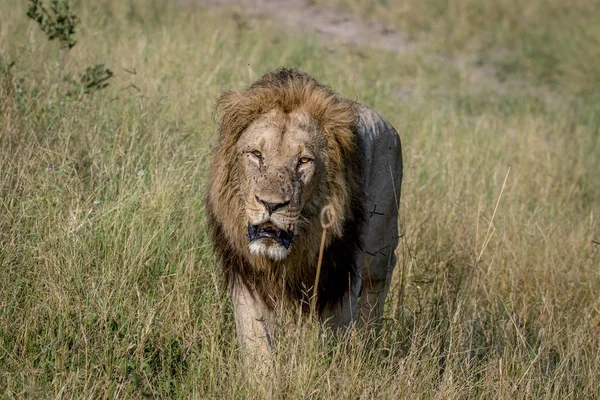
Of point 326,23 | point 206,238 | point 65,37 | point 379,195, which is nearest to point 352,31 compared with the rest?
point 326,23

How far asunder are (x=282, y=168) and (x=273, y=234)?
0.25m

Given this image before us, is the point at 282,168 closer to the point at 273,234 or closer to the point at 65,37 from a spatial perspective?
the point at 273,234

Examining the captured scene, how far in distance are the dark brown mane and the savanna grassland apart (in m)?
0.25

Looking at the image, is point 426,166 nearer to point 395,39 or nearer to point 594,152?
point 594,152

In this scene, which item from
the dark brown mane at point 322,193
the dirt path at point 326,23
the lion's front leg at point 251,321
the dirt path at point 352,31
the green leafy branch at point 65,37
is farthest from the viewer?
the dirt path at point 326,23

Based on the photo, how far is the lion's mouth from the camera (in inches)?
135

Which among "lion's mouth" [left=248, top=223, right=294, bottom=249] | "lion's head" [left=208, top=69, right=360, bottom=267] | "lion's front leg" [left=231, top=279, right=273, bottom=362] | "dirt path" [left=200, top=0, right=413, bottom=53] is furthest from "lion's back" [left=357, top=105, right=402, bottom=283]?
"dirt path" [left=200, top=0, right=413, bottom=53]

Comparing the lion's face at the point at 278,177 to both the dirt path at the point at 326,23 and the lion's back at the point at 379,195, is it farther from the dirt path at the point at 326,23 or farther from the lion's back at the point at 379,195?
the dirt path at the point at 326,23

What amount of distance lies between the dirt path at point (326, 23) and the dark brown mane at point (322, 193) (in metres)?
7.25

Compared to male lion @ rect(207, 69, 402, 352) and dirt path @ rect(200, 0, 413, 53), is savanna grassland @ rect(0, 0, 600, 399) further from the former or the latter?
dirt path @ rect(200, 0, 413, 53)

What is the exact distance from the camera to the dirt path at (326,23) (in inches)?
450

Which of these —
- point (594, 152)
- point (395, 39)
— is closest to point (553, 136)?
point (594, 152)

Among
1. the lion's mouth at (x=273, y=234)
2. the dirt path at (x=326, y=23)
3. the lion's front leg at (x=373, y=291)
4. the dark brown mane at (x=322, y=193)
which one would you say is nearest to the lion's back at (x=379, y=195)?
the lion's front leg at (x=373, y=291)

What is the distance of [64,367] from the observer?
368 centimetres
